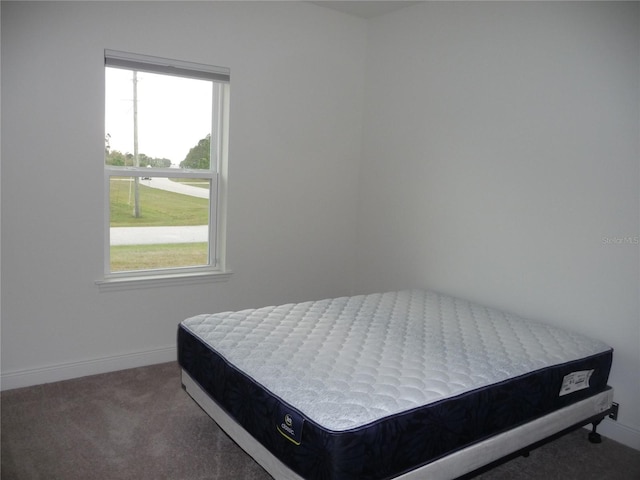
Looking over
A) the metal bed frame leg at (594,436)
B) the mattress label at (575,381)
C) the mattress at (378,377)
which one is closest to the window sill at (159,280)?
the mattress at (378,377)

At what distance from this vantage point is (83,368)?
10.6 feet

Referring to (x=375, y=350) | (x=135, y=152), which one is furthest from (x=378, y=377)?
(x=135, y=152)

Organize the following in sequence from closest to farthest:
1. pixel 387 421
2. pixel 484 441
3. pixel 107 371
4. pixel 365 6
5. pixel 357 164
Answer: pixel 387 421 → pixel 484 441 → pixel 107 371 → pixel 365 6 → pixel 357 164

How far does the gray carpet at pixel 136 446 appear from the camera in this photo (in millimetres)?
2293

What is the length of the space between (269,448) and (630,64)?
2516 mm

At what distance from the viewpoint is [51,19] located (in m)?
2.88

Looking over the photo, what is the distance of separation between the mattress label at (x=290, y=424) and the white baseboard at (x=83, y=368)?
6.11 feet

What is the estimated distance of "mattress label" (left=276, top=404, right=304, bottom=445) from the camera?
5.92 ft

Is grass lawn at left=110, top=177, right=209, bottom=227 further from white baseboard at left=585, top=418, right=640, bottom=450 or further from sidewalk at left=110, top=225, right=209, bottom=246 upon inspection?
white baseboard at left=585, top=418, right=640, bottom=450

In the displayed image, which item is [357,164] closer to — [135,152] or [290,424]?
[135,152]

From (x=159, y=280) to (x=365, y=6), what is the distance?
251 centimetres

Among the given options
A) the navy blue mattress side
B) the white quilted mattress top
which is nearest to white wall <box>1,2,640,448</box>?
the white quilted mattress top

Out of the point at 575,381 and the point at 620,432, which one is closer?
the point at 575,381

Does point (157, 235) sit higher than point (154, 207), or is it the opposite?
point (154, 207)
